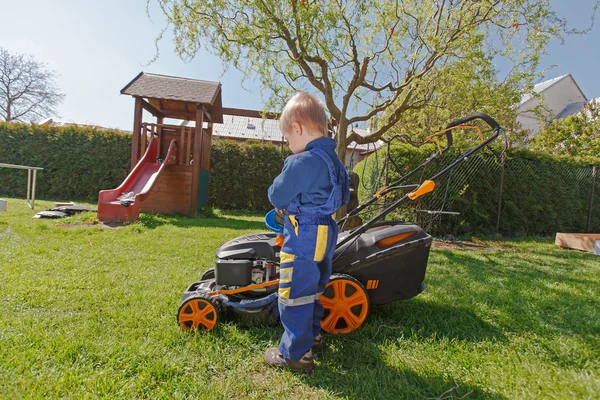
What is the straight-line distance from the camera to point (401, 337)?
7.30 feet

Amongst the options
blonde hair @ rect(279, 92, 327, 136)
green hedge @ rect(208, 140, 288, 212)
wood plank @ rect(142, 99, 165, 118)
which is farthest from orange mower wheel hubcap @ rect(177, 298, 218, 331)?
green hedge @ rect(208, 140, 288, 212)

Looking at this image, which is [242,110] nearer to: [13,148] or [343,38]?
[343,38]

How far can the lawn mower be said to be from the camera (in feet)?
7.32

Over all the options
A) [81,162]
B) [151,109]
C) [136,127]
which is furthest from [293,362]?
[81,162]

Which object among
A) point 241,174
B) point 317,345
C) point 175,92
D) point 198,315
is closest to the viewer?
point 317,345

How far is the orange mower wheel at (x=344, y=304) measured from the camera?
7.48 ft

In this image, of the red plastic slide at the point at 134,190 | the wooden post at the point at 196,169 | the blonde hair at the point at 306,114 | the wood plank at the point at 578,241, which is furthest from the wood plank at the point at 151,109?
the wood plank at the point at 578,241

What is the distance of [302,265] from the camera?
1.83 meters

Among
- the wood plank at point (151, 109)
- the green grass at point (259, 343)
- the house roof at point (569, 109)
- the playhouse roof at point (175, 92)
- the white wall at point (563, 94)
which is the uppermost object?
the white wall at point (563, 94)

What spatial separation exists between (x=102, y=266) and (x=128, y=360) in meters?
2.08

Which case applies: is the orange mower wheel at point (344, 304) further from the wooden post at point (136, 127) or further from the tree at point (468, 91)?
the wooden post at point (136, 127)

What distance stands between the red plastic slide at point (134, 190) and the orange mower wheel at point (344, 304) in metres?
5.71

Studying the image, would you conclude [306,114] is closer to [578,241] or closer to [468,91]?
[468,91]

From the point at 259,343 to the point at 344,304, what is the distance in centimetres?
62
